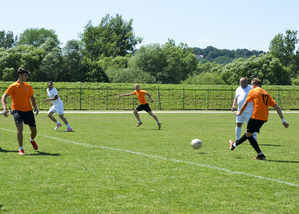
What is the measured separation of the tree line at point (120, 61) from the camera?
54344 mm

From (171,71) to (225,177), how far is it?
188 feet

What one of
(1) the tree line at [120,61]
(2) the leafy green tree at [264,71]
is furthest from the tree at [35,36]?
(2) the leafy green tree at [264,71]

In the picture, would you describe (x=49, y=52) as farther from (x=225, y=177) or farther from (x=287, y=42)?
(x=287, y=42)

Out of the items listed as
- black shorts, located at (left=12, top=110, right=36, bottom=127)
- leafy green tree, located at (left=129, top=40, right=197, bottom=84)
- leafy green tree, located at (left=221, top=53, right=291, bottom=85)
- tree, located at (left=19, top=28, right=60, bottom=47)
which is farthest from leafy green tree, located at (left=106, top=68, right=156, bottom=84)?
black shorts, located at (left=12, top=110, right=36, bottom=127)

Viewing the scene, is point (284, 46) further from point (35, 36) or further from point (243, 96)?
point (243, 96)

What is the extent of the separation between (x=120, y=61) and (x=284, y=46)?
1622 inches

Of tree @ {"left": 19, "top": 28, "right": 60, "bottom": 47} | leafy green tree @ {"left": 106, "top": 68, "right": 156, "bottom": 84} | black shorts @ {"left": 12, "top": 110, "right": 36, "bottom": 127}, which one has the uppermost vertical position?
tree @ {"left": 19, "top": 28, "right": 60, "bottom": 47}

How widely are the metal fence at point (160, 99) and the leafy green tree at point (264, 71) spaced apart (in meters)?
26.6

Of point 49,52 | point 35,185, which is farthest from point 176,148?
point 49,52

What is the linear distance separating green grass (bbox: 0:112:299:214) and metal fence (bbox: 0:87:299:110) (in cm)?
2711

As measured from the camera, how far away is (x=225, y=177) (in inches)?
248

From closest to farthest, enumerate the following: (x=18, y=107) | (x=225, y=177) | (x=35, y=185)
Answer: (x=35, y=185), (x=225, y=177), (x=18, y=107)

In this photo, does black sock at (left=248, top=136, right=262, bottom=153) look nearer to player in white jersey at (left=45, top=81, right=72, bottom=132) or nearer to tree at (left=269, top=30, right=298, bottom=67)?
player in white jersey at (left=45, top=81, right=72, bottom=132)

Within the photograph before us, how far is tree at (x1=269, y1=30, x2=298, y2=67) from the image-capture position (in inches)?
3364
